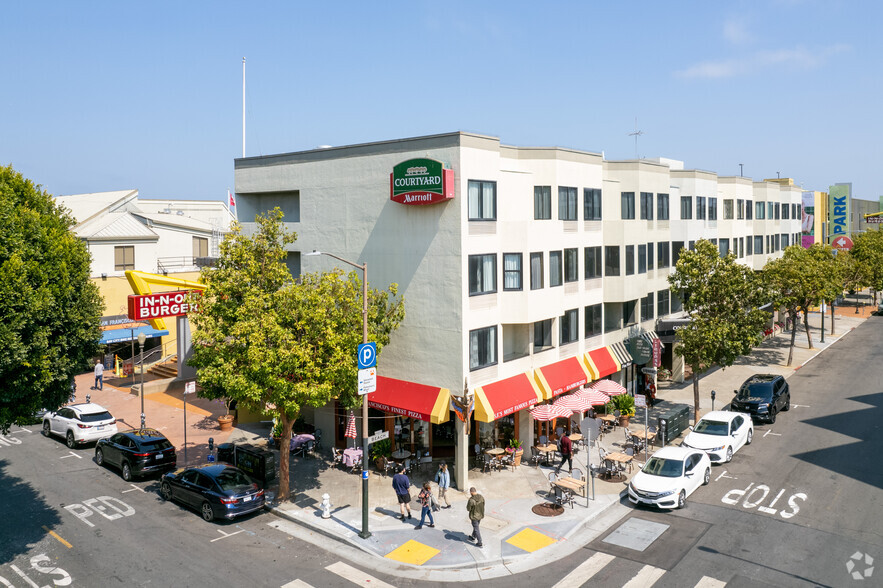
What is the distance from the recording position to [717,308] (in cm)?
3438

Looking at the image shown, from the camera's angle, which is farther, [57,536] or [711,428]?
[711,428]

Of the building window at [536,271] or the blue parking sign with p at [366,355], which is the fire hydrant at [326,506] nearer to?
the blue parking sign with p at [366,355]

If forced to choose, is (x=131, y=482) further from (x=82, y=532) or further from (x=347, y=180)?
(x=347, y=180)

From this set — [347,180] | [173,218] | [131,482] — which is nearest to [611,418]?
[347,180]

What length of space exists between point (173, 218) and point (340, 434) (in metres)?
34.9

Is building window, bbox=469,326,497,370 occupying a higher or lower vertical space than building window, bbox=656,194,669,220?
lower

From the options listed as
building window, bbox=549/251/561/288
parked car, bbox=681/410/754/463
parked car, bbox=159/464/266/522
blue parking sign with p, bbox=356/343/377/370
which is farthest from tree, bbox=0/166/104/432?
parked car, bbox=681/410/754/463

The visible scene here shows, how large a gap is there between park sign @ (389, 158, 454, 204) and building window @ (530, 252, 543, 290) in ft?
17.9

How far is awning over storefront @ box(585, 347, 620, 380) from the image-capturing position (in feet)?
105

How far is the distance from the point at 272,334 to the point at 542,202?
558 inches

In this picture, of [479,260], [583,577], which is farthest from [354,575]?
[479,260]

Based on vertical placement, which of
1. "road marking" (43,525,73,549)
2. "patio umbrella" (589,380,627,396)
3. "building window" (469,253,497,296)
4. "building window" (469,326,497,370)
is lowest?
"road marking" (43,525,73,549)

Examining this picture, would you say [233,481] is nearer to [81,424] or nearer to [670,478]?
[81,424]

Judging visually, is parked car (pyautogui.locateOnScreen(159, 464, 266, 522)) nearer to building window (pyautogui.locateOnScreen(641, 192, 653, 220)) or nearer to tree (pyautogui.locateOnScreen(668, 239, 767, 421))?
tree (pyautogui.locateOnScreen(668, 239, 767, 421))
